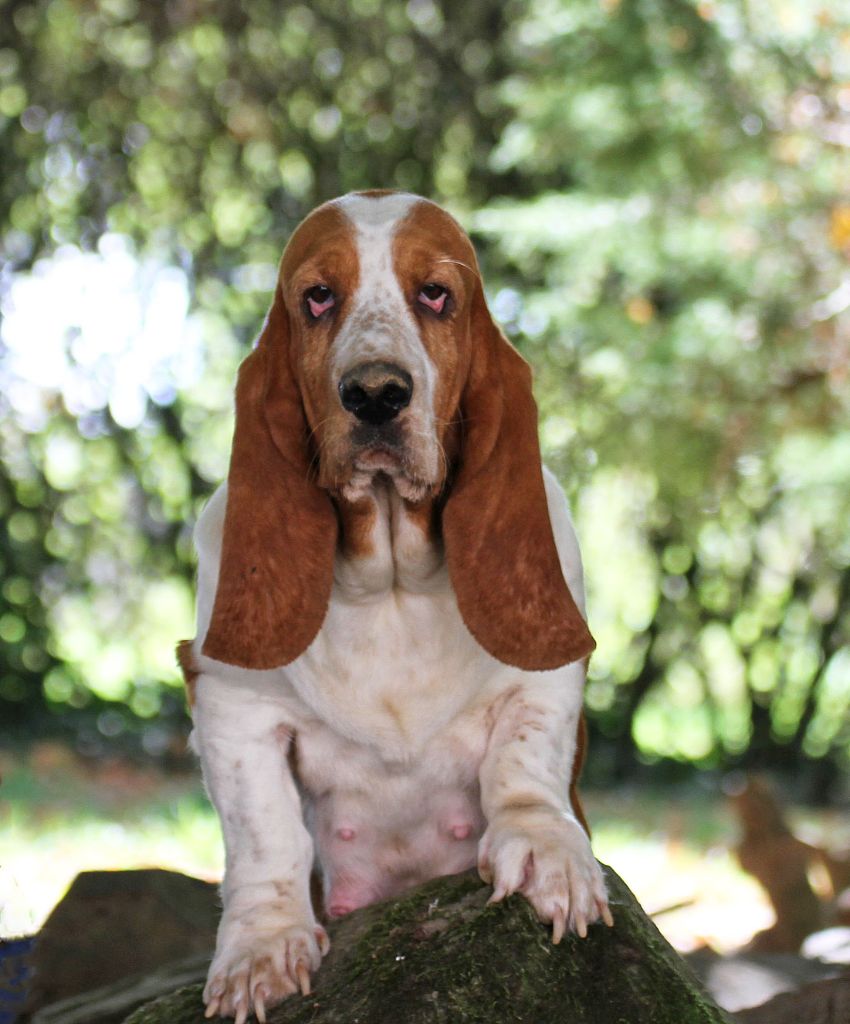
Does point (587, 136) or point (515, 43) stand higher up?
point (515, 43)

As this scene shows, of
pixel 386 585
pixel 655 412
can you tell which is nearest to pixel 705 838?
→ pixel 655 412

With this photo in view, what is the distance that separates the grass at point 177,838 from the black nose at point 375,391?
3.10m

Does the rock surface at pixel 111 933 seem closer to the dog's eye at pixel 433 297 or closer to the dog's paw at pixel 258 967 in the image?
the dog's paw at pixel 258 967

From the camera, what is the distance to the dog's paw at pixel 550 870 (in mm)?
2439

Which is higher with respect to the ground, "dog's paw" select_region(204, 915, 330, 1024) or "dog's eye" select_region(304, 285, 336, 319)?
"dog's eye" select_region(304, 285, 336, 319)

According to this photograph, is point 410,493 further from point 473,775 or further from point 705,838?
point 705,838

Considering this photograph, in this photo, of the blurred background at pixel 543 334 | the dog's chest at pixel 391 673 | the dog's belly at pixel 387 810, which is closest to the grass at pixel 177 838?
the blurred background at pixel 543 334

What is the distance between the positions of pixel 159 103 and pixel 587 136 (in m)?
2.68

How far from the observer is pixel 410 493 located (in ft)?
8.50

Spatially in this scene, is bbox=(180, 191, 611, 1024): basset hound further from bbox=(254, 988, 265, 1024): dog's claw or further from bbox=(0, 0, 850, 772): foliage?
bbox=(0, 0, 850, 772): foliage

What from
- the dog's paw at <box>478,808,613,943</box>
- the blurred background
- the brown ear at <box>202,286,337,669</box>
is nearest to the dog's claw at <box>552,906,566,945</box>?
the dog's paw at <box>478,808,613,943</box>

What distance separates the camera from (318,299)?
271cm

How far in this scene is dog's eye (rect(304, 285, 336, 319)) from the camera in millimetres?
2691

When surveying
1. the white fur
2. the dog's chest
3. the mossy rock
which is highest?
the white fur
